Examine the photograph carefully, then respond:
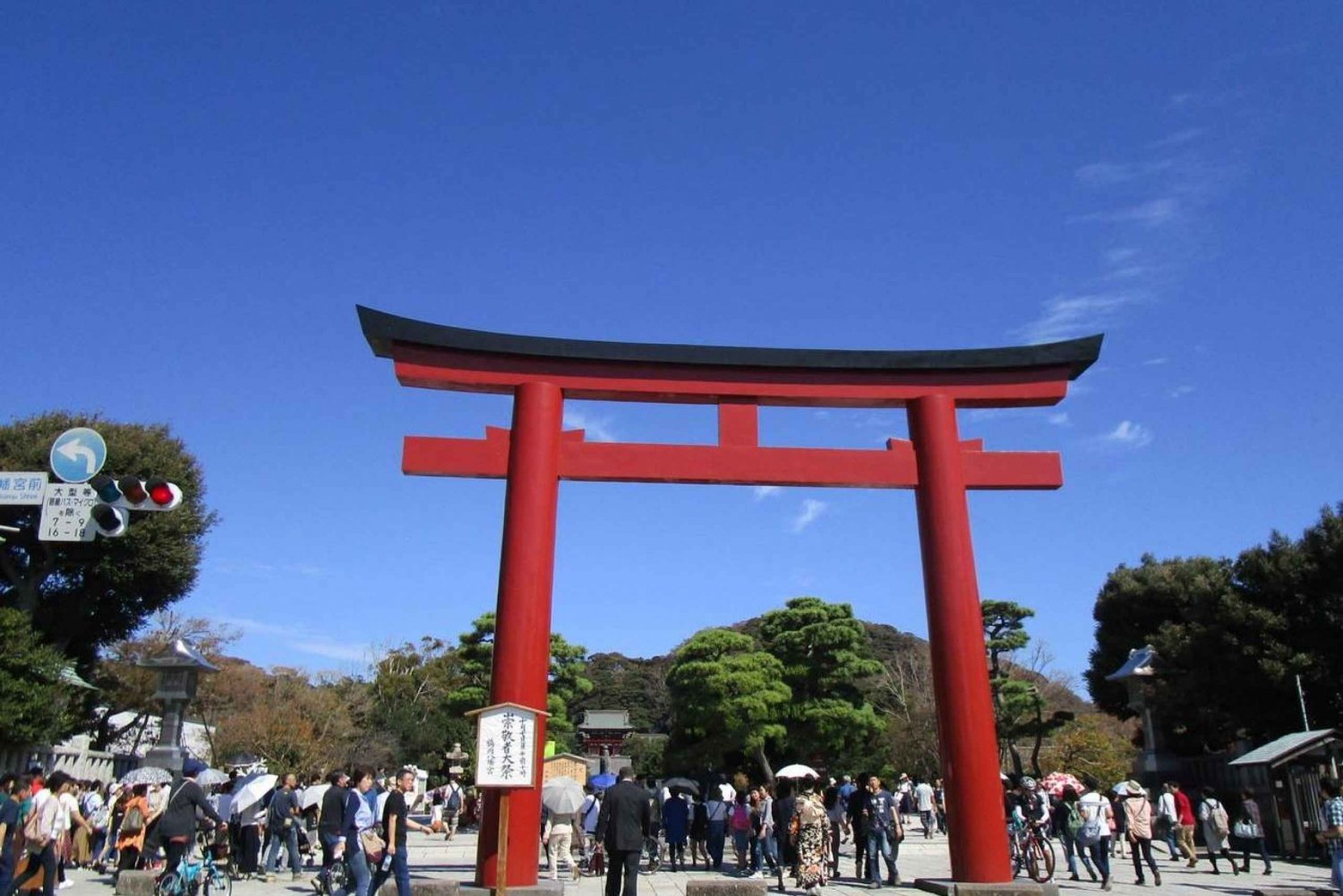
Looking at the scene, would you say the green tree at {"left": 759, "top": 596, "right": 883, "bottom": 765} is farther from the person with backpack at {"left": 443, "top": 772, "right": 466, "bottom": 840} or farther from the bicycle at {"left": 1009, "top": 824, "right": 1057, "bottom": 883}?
the bicycle at {"left": 1009, "top": 824, "right": 1057, "bottom": 883}

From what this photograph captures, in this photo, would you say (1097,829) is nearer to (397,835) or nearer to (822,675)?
(397,835)

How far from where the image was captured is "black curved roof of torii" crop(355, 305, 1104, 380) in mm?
12312

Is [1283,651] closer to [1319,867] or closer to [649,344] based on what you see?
[1319,867]

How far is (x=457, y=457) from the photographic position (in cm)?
1203

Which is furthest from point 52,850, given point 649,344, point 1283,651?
point 1283,651

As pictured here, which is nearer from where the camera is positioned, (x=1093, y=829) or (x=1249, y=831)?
(x=1093, y=829)

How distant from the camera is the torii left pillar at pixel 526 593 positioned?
411 inches

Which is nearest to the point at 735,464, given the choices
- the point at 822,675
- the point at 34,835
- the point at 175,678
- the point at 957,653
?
the point at 957,653

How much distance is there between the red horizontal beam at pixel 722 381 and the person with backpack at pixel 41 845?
247 inches

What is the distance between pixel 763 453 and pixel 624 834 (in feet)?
17.4

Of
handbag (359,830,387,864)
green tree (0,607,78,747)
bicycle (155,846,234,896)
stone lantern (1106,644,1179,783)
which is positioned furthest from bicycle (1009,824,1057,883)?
green tree (0,607,78,747)

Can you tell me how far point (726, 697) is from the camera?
119 feet

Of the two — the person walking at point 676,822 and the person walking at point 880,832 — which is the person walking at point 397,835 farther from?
the person walking at point 676,822

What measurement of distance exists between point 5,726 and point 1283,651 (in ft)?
91.3
